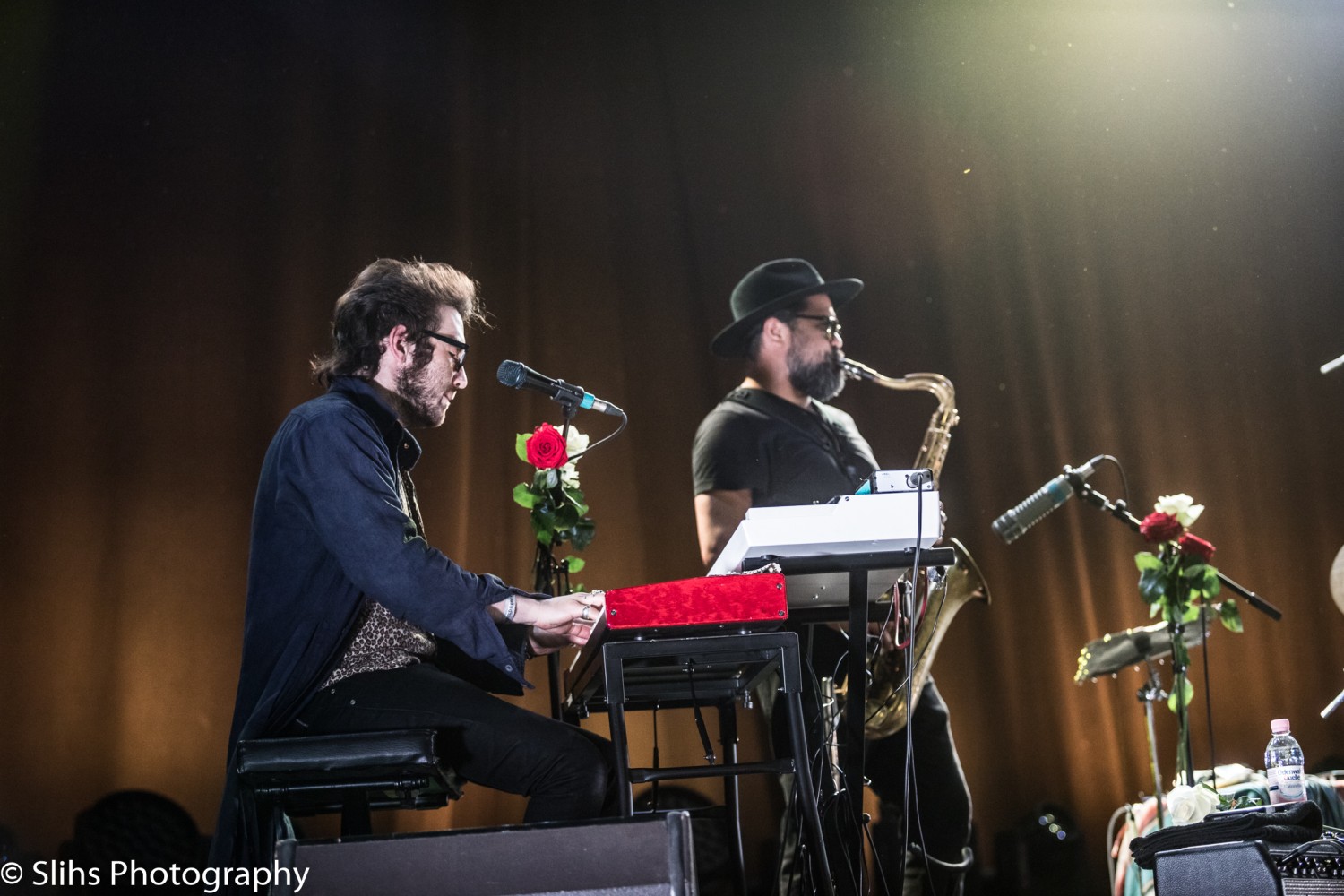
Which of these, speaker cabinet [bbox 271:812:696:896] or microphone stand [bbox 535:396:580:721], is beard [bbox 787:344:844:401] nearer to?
microphone stand [bbox 535:396:580:721]

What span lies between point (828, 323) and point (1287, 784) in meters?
1.95

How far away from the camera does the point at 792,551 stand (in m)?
1.96

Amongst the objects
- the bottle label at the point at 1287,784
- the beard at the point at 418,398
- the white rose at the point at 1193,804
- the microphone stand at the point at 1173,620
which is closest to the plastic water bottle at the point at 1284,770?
the bottle label at the point at 1287,784

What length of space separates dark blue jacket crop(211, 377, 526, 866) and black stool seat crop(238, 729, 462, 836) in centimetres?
7

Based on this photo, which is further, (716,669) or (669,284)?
(669,284)

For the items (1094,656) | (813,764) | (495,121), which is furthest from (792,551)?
(495,121)

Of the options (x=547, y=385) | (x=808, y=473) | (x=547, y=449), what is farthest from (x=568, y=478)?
(x=808, y=473)

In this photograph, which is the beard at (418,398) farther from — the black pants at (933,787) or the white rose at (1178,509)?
the white rose at (1178,509)

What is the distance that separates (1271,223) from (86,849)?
5227 mm

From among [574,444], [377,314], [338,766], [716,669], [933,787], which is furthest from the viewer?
[933,787]

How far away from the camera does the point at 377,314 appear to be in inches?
92.0

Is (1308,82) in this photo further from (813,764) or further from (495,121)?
(813,764)

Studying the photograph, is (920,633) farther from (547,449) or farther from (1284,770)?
(547,449)

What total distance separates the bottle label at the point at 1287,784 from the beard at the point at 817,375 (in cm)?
169
